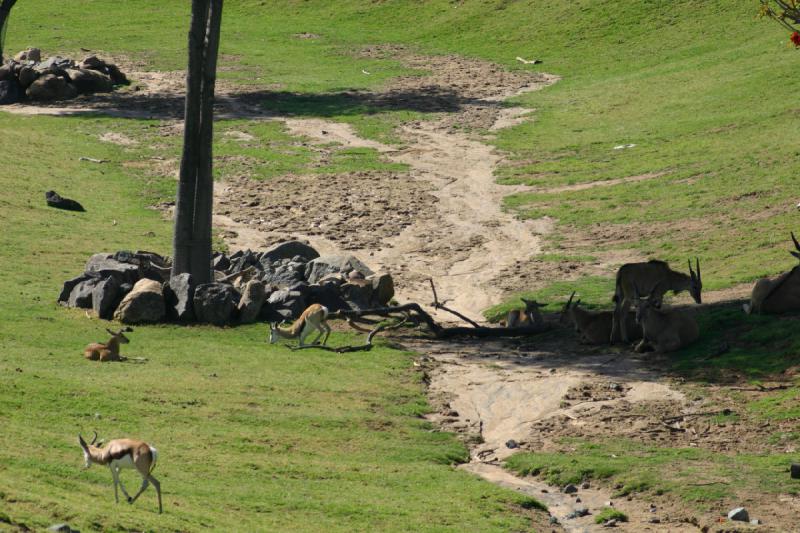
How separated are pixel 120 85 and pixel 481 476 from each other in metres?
37.4

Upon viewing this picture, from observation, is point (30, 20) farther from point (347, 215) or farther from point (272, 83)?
point (347, 215)

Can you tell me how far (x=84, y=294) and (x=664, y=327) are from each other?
9.18 metres

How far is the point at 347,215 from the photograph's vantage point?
2952cm

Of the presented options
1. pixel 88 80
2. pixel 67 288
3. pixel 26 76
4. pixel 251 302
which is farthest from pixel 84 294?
pixel 88 80

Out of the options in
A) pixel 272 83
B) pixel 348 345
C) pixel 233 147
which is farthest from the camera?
pixel 272 83

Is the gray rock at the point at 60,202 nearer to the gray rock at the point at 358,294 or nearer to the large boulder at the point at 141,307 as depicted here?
the large boulder at the point at 141,307

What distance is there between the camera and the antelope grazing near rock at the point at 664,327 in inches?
717

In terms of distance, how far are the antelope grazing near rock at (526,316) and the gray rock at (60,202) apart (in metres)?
13.0

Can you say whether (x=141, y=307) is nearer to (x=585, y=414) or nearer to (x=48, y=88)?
(x=585, y=414)

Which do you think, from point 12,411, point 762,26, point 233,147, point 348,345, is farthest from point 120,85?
point 12,411

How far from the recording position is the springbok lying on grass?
18.2 metres

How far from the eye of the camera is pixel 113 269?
21.1m

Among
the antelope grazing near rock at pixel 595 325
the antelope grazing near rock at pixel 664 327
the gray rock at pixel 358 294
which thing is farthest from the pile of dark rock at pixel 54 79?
the antelope grazing near rock at pixel 664 327

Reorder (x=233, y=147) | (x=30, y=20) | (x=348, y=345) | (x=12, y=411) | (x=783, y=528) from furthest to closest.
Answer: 1. (x=30, y=20)
2. (x=233, y=147)
3. (x=348, y=345)
4. (x=12, y=411)
5. (x=783, y=528)
